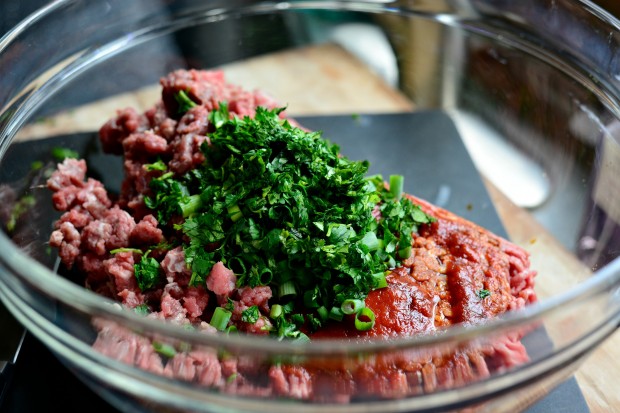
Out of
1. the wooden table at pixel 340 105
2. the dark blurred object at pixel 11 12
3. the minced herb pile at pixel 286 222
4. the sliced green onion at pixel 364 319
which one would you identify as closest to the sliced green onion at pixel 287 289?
the minced herb pile at pixel 286 222

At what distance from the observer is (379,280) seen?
2178mm

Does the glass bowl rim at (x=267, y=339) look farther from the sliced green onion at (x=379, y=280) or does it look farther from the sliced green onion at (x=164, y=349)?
the sliced green onion at (x=379, y=280)

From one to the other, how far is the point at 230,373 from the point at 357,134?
1822mm

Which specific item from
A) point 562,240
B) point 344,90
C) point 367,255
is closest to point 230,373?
point 367,255

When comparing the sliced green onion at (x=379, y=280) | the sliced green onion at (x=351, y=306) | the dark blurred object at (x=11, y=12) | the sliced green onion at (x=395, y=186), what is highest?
the dark blurred object at (x=11, y=12)

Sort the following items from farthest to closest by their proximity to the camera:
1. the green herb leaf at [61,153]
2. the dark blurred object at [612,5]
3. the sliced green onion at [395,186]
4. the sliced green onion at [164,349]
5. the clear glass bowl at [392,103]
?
the dark blurred object at [612,5], the green herb leaf at [61,153], the sliced green onion at [395,186], the clear glass bowl at [392,103], the sliced green onion at [164,349]

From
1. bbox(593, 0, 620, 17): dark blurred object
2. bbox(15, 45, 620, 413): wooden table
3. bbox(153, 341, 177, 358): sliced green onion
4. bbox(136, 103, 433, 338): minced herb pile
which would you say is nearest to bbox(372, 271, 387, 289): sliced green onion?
bbox(136, 103, 433, 338): minced herb pile

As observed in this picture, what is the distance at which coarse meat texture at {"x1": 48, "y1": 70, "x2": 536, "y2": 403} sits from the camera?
178cm

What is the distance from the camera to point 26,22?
2.62 m

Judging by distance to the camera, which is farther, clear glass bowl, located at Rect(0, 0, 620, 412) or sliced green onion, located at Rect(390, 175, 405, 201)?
sliced green onion, located at Rect(390, 175, 405, 201)

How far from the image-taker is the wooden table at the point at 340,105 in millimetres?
2544

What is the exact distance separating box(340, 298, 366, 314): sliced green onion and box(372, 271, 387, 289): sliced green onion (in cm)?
10

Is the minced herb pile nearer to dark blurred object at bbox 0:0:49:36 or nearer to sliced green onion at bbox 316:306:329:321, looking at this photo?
sliced green onion at bbox 316:306:329:321

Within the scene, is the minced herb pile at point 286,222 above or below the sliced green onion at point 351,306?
above
